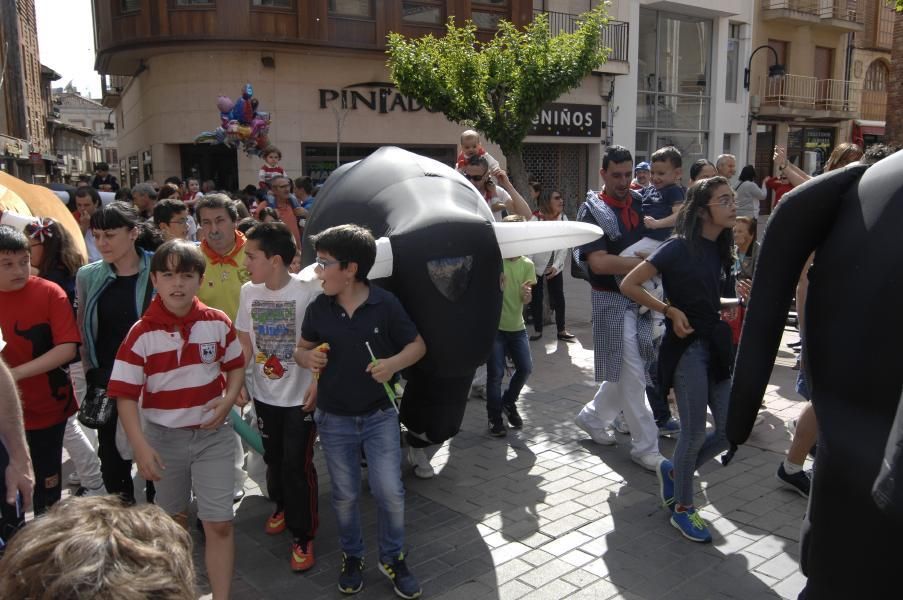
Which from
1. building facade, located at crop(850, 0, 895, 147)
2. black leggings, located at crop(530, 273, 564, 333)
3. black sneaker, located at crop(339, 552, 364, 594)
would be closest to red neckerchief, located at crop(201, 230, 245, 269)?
black sneaker, located at crop(339, 552, 364, 594)

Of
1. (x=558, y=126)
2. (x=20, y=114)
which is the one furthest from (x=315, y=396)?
(x=20, y=114)

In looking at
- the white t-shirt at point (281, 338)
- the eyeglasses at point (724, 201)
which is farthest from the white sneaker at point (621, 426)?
the white t-shirt at point (281, 338)

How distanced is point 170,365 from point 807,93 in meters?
26.0

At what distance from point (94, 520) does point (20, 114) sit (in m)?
23.7

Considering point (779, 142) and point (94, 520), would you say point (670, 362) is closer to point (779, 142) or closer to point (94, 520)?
point (94, 520)

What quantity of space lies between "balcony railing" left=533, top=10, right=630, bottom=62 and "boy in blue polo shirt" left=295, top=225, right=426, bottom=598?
57.1ft

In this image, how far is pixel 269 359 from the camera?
12.9 feet

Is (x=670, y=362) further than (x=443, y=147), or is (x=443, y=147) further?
(x=443, y=147)

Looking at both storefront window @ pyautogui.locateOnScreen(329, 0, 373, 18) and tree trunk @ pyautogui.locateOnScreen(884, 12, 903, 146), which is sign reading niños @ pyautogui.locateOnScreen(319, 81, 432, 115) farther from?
tree trunk @ pyautogui.locateOnScreen(884, 12, 903, 146)

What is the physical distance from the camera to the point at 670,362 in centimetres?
406

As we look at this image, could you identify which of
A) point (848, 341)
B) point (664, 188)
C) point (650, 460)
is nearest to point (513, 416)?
point (650, 460)

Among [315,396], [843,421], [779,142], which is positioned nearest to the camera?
[843,421]

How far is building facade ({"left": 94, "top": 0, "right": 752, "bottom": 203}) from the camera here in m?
16.5

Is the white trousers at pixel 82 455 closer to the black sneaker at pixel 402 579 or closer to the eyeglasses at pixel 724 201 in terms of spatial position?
the black sneaker at pixel 402 579
